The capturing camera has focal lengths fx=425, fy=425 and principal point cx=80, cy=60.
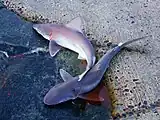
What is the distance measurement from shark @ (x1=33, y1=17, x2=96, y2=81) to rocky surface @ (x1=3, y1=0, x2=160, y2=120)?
102 mm

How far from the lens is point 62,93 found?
76.4 inches

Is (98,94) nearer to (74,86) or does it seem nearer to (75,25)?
(74,86)

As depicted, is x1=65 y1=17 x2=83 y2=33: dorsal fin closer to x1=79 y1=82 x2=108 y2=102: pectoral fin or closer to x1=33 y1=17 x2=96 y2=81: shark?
x1=33 y1=17 x2=96 y2=81: shark

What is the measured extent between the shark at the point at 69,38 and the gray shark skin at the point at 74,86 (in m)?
0.08

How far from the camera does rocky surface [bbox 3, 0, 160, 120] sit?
6.64 feet

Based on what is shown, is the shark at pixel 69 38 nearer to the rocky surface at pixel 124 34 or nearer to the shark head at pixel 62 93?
the rocky surface at pixel 124 34

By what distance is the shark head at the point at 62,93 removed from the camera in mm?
1940

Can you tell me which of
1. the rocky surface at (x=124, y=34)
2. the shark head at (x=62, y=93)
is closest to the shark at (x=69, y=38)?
the rocky surface at (x=124, y=34)

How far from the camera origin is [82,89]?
Result: 1.99 m

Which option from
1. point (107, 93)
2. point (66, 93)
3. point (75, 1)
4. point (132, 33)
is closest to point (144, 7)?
point (132, 33)

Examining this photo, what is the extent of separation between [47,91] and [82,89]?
0.19 metres

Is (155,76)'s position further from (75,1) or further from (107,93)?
(75,1)

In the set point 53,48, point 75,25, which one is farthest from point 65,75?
point 75,25

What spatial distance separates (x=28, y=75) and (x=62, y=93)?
1.03 feet
